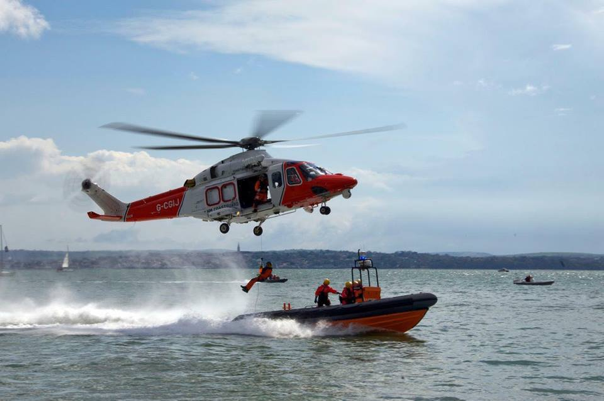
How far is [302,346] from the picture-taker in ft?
73.7

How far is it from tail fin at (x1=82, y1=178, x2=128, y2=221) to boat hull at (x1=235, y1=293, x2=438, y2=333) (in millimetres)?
7128

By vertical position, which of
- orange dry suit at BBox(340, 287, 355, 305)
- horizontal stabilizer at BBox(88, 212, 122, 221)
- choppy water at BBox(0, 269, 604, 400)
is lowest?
choppy water at BBox(0, 269, 604, 400)

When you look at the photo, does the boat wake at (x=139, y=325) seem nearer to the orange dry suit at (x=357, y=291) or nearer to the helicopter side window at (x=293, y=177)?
the orange dry suit at (x=357, y=291)

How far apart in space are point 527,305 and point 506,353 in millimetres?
25986

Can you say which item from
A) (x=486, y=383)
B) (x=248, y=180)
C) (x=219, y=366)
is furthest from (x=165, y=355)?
(x=486, y=383)

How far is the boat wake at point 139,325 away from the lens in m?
24.1

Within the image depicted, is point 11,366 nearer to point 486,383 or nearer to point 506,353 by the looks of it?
point 486,383

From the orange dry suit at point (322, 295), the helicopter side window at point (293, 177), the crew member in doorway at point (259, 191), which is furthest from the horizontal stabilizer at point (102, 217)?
the orange dry suit at point (322, 295)

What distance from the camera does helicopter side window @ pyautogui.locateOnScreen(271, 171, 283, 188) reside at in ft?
64.8

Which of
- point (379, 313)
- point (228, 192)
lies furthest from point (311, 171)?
point (379, 313)

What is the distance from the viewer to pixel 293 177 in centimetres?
1962

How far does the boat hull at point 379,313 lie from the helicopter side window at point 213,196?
5652mm

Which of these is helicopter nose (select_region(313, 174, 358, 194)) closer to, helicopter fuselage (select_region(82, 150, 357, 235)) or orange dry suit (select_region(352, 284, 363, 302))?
helicopter fuselage (select_region(82, 150, 357, 235))

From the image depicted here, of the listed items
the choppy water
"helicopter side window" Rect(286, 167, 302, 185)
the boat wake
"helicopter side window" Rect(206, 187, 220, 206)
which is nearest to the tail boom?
"helicopter side window" Rect(206, 187, 220, 206)
